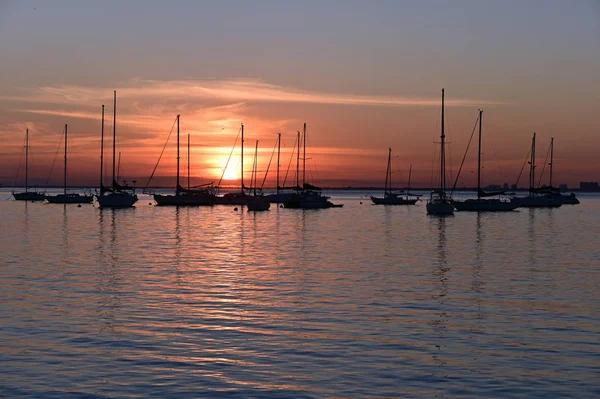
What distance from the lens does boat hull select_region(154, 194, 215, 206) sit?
134 m

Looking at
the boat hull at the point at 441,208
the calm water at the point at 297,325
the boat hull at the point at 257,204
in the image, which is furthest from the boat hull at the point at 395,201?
the calm water at the point at 297,325

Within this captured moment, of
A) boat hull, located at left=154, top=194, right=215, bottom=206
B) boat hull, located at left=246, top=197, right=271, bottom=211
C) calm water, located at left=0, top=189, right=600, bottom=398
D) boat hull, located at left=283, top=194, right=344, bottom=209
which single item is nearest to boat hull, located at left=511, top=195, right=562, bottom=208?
boat hull, located at left=283, top=194, right=344, bottom=209

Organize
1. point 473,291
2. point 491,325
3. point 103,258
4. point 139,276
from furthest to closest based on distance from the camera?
point 103,258 → point 139,276 → point 473,291 → point 491,325

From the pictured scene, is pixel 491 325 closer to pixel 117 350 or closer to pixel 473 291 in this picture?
pixel 473 291

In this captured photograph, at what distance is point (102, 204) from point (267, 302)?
320 ft

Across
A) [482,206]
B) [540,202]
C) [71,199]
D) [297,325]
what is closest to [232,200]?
[71,199]

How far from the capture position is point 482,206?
113875mm

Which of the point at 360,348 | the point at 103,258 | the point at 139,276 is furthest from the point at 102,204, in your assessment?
the point at 360,348

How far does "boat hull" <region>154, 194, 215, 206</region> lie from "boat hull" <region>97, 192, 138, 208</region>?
16.0 metres

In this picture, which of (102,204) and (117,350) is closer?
(117,350)

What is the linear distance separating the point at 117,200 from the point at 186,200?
709 inches

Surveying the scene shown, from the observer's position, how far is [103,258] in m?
39.4

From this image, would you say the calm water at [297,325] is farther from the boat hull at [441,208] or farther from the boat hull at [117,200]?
the boat hull at [117,200]

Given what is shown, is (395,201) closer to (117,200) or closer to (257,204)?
(257,204)
